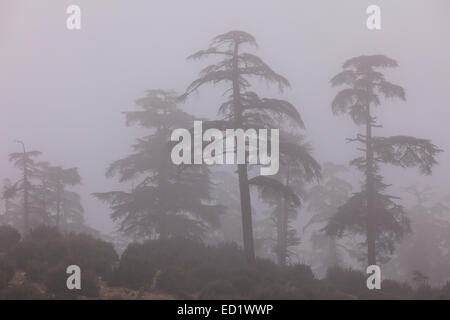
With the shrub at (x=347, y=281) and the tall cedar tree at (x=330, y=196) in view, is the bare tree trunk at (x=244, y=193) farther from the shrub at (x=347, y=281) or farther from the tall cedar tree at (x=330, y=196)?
the tall cedar tree at (x=330, y=196)

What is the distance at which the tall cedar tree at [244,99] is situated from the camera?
14938 mm

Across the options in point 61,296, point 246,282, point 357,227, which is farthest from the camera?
point 357,227

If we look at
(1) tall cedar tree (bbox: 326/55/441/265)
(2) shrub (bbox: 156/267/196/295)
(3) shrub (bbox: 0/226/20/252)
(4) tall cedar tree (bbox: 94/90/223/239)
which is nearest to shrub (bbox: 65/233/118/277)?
(2) shrub (bbox: 156/267/196/295)

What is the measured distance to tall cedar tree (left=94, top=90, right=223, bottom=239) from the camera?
832 inches

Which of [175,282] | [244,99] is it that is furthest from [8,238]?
[244,99]

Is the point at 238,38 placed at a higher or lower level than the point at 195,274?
higher

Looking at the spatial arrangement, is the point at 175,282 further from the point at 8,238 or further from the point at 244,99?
the point at 244,99

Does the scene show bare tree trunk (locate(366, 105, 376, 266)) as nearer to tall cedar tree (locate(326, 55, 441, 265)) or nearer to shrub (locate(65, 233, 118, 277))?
tall cedar tree (locate(326, 55, 441, 265))

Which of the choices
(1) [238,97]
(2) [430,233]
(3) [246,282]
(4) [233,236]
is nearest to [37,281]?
(3) [246,282]

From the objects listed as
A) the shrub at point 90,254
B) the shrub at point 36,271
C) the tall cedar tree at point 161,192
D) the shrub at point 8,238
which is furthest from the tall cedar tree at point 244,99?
the shrub at point 8,238

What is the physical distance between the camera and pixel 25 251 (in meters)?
12.6

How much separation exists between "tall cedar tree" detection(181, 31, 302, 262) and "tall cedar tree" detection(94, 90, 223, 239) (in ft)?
18.9
